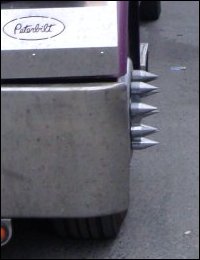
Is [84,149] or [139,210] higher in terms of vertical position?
[84,149]

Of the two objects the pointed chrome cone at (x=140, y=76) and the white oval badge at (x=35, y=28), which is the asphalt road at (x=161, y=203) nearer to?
the pointed chrome cone at (x=140, y=76)

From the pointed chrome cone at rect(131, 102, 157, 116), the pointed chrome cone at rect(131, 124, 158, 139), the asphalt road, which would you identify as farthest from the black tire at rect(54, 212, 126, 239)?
the pointed chrome cone at rect(131, 102, 157, 116)

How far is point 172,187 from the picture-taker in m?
4.77

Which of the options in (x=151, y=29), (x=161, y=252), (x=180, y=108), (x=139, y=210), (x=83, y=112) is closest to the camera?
(x=83, y=112)

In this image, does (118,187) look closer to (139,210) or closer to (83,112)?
(83,112)

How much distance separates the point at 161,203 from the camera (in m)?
4.56

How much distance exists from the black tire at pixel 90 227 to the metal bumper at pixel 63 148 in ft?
1.43

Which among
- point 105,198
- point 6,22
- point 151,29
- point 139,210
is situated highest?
point 6,22

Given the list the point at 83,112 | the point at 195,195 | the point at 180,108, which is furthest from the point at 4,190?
the point at 180,108

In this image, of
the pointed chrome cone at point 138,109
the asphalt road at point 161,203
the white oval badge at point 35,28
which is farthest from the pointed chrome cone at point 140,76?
the white oval badge at point 35,28

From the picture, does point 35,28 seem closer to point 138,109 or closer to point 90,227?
point 138,109

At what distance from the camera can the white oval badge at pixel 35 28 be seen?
3252mm

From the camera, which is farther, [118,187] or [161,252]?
[161,252]

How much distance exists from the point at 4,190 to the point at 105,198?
0.43 m
